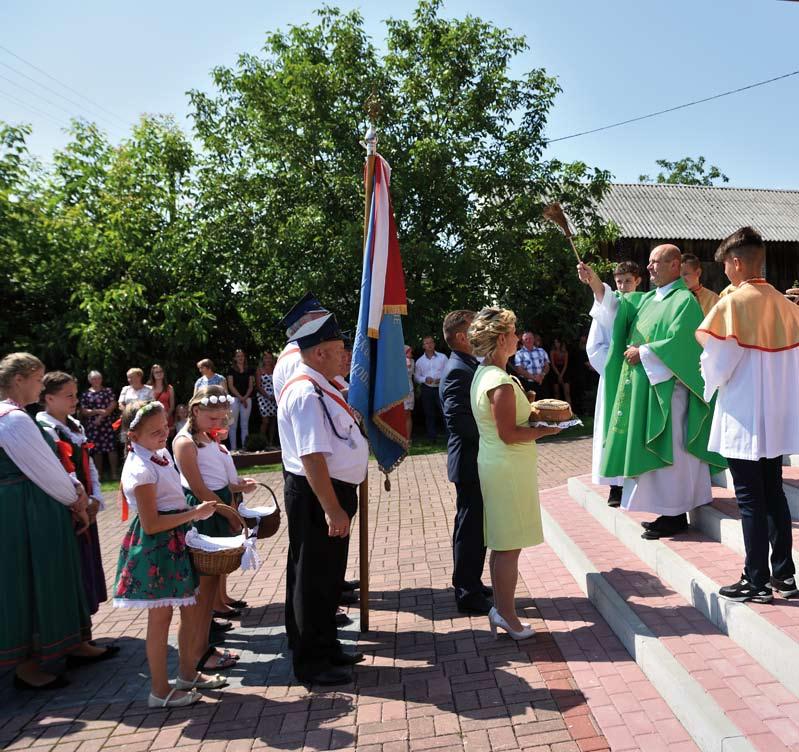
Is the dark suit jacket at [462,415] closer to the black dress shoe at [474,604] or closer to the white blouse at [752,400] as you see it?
the black dress shoe at [474,604]

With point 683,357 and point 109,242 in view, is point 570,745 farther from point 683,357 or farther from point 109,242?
point 109,242

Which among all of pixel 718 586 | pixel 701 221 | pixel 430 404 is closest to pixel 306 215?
pixel 430 404

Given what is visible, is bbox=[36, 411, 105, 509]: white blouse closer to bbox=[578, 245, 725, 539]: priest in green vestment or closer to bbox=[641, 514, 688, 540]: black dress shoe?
bbox=[578, 245, 725, 539]: priest in green vestment

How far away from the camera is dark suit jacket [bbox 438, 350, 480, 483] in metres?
4.79

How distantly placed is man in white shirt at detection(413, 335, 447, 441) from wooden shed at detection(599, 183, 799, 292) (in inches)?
479

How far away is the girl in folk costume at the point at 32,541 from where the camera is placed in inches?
160

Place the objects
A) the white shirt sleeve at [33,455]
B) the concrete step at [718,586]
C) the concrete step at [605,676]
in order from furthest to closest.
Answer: the white shirt sleeve at [33,455] < the concrete step at [718,586] < the concrete step at [605,676]

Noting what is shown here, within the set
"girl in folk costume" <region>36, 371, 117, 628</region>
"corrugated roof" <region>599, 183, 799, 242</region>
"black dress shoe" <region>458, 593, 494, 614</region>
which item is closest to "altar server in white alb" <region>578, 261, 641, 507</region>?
"black dress shoe" <region>458, 593, 494, 614</region>

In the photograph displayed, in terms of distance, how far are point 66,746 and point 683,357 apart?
4505 millimetres

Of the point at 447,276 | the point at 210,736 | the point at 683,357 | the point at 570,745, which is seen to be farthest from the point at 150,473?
the point at 447,276

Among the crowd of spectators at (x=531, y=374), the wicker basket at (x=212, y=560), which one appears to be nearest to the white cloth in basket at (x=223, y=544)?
the wicker basket at (x=212, y=560)

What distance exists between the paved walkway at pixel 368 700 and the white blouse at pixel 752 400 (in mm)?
1573

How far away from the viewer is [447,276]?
14.9 m

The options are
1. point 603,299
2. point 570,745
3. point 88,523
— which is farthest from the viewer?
point 603,299
